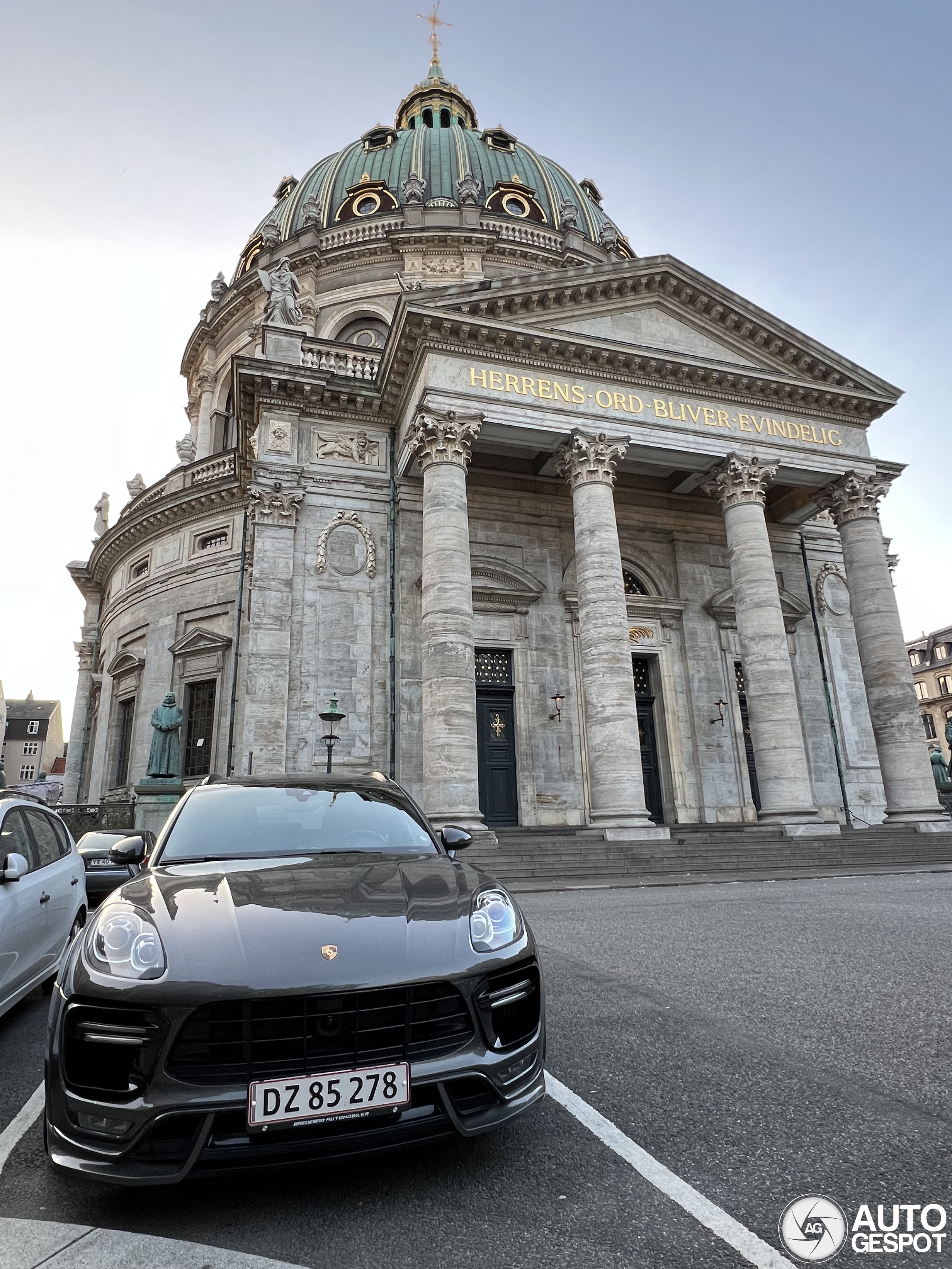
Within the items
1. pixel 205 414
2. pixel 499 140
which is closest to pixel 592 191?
pixel 499 140

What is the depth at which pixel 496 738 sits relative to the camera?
20.8 metres

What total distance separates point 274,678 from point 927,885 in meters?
14.2

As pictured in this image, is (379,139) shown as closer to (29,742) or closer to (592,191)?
(592,191)

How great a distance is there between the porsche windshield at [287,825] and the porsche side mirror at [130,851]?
19 centimetres

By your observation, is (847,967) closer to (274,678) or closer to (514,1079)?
(514,1079)

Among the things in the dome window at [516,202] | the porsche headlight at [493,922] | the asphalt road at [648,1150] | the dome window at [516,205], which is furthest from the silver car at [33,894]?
the dome window at [516,205]

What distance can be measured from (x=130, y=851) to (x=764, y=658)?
17.5 m

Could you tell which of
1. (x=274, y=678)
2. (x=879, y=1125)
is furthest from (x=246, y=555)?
(x=879, y=1125)

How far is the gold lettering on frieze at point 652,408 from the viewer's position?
61.4 ft

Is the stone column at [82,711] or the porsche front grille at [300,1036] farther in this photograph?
the stone column at [82,711]

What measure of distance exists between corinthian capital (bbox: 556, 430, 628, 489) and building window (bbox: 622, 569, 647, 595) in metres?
5.10

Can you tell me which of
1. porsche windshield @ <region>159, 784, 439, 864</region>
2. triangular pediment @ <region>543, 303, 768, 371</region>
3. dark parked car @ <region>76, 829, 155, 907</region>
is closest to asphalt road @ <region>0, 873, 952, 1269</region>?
porsche windshield @ <region>159, 784, 439, 864</region>

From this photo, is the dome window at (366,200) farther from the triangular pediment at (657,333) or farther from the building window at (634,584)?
the building window at (634,584)

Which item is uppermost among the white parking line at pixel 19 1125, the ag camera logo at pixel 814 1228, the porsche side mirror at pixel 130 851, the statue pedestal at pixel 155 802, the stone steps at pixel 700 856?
the statue pedestal at pixel 155 802
